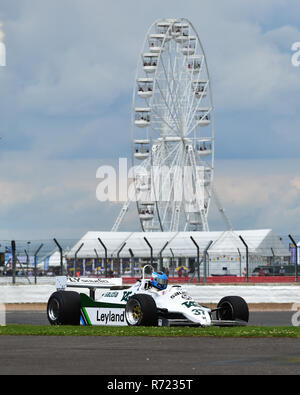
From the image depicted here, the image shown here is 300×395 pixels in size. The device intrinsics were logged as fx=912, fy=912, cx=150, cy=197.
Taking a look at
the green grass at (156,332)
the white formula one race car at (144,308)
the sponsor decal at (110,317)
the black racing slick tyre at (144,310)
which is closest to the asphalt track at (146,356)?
the green grass at (156,332)

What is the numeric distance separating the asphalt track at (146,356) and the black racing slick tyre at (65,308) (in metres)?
3.13

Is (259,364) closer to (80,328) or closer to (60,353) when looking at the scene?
(60,353)

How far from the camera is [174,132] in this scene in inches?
2840

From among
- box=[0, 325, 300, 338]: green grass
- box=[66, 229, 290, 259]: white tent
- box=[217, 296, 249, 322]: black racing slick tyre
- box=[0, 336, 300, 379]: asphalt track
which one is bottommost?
box=[0, 325, 300, 338]: green grass

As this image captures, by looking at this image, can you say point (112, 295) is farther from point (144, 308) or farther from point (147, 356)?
point (147, 356)

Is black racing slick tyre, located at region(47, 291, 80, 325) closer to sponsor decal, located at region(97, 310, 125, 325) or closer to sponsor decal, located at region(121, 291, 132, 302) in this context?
sponsor decal, located at region(97, 310, 125, 325)

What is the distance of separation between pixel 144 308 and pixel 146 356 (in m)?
5.66

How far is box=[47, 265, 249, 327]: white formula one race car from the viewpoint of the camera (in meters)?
17.5

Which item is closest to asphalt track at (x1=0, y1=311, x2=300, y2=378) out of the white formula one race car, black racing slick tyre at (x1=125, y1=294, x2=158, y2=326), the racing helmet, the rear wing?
black racing slick tyre at (x1=125, y1=294, x2=158, y2=326)

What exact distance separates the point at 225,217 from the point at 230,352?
81.0 m

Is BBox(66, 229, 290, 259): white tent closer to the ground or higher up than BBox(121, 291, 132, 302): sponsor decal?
higher up

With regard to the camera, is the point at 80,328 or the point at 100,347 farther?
the point at 80,328

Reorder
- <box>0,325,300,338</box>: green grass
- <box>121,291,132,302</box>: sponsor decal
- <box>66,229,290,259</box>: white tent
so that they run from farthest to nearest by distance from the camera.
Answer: <box>66,229,290,259</box>: white tent, <box>121,291,132,302</box>: sponsor decal, <box>0,325,300,338</box>: green grass

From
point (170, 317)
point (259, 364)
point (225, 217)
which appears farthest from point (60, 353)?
point (225, 217)
